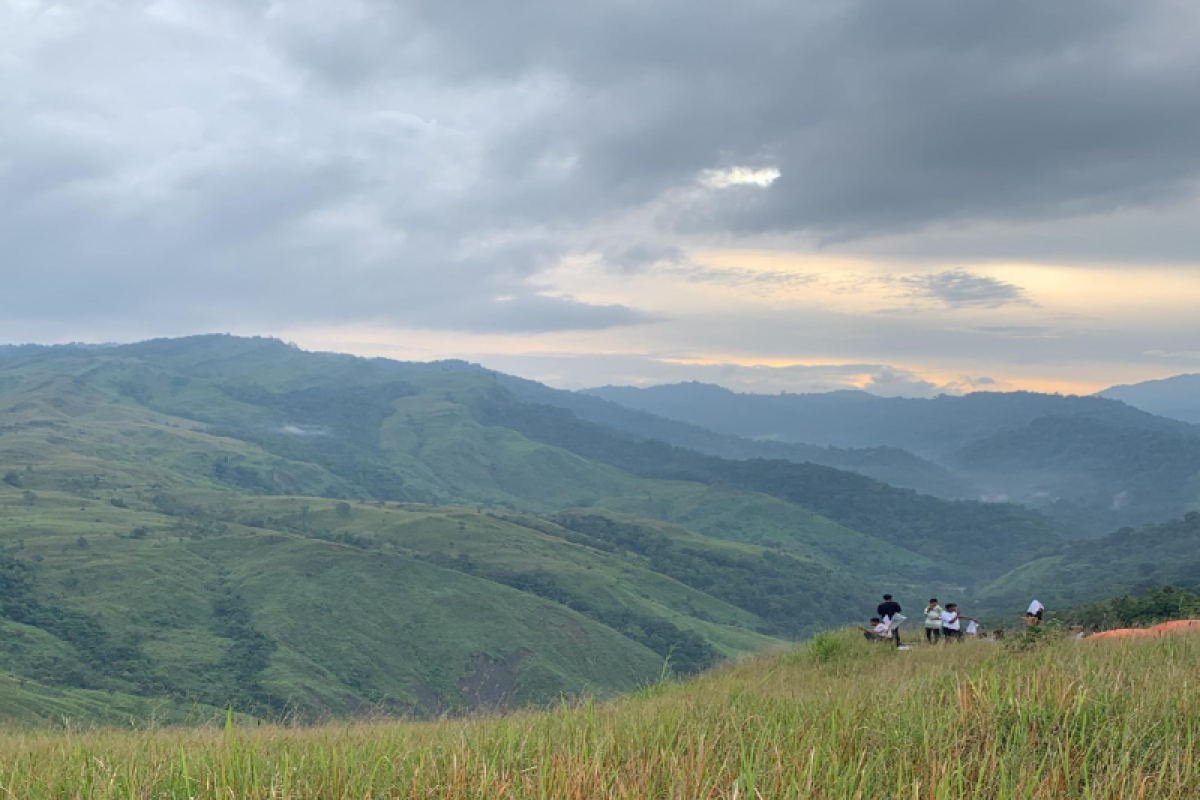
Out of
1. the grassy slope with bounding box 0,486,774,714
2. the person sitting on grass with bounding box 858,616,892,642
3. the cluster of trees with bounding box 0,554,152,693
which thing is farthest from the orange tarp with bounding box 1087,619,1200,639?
the cluster of trees with bounding box 0,554,152,693

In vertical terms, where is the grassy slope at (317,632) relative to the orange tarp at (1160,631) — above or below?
below

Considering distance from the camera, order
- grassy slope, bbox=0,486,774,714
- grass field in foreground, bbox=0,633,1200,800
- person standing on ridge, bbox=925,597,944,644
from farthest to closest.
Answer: grassy slope, bbox=0,486,774,714, person standing on ridge, bbox=925,597,944,644, grass field in foreground, bbox=0,633,1200,800

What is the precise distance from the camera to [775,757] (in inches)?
216

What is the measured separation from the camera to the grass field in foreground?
4793 mm

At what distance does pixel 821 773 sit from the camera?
5.16 meters

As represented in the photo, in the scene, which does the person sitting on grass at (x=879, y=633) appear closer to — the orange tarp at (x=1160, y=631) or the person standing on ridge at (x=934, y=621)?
the person standing on ridge at (x=934, y=621)

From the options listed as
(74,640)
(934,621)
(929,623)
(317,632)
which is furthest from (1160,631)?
(317,632)

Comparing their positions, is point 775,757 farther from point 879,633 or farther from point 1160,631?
point 879,633

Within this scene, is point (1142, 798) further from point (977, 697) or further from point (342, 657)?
point (342, 657)

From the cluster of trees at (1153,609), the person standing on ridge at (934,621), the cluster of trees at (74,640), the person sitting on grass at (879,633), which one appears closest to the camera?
the person sitting on grass at (879,633)

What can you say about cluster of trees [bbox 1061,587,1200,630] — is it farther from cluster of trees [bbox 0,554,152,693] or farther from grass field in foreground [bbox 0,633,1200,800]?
cluster of trees [bbox 0,554,152,693]

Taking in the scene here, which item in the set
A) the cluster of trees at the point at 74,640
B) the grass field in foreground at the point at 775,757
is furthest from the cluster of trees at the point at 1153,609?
the cluster of trees at the point at 74,640

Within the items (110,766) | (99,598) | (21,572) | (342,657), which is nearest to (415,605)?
(342,657)

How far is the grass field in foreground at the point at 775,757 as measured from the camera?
4.79 meters
